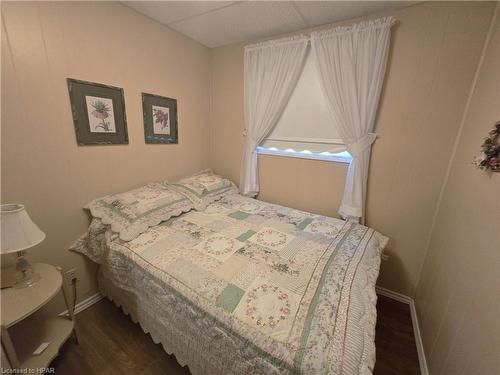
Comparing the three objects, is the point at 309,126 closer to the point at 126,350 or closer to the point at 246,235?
the point at 246,235

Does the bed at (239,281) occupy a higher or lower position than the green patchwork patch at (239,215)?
lower

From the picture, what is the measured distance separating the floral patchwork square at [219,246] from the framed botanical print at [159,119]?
1.23 m

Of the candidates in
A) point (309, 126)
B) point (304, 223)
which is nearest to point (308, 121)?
point (309, 126)

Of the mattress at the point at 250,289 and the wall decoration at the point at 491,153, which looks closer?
the mattress at the point at 250,289

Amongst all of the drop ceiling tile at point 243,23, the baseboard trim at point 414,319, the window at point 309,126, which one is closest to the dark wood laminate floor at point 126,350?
the baseboard trim at point 414,319

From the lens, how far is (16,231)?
1.04 meters

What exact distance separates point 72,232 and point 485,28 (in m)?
3.31

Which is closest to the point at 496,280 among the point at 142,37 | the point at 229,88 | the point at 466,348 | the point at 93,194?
the point at 466,348

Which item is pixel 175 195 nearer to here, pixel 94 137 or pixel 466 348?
pixel 94 137

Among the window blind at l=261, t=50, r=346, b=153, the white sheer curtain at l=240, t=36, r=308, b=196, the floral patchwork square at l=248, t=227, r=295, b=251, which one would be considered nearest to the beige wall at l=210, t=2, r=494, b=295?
the window blind at l=261, t=50, r=346, b=153

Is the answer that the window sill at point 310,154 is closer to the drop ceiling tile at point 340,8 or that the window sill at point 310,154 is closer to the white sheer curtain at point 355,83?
the white sheer curtain at point 355,83

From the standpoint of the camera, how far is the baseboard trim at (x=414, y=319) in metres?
1.36

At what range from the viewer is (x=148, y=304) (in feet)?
4.17

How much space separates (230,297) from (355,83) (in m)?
1.90
